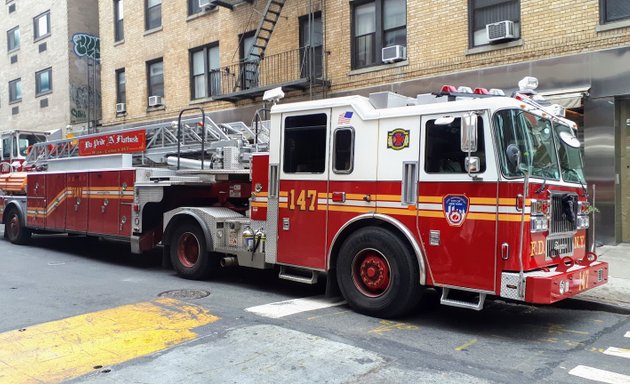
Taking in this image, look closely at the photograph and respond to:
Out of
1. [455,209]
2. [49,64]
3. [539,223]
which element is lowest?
[539,223]

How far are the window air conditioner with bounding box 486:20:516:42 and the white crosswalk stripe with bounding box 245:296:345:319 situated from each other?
24.1 ft

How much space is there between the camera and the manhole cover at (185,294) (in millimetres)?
7583

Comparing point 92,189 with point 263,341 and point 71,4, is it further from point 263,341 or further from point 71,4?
point 71,4

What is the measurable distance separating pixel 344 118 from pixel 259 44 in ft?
34.6

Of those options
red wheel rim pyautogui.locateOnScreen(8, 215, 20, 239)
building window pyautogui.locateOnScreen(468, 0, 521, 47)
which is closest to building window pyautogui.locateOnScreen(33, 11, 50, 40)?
red wheel rim pyautogui.locateOnScreen(8, 215, 20, 239)

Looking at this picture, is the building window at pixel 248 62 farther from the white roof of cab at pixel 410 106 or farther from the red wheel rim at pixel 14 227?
the white roof of cab at pixel 410 106

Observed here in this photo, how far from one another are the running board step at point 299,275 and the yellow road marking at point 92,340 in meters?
1.24

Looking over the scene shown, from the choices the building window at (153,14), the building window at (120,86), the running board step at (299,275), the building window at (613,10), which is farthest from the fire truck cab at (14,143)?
the building window at (613,10)

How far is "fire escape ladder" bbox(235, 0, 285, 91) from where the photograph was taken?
52.0 ft

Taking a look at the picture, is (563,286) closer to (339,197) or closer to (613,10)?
(339,197)

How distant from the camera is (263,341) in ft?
17.9

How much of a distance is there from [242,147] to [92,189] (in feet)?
12.5

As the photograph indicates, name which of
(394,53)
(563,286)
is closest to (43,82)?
(394,53)

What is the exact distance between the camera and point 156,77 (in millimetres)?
20656
